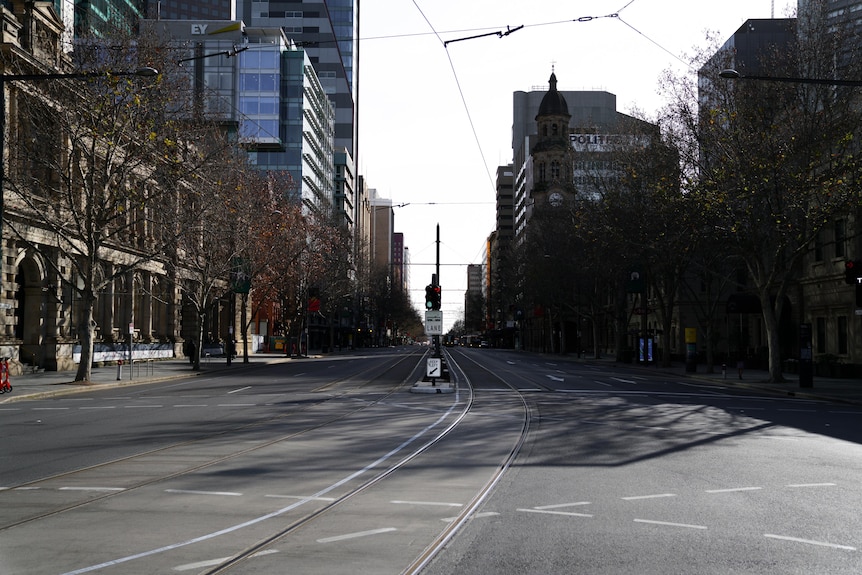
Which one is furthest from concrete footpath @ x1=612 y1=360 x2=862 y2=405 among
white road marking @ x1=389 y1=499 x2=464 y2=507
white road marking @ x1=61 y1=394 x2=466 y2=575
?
white road marking @ x1=389 y1=499 x2=464 y2=507

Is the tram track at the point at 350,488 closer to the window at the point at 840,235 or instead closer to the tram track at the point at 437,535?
the tram track at the point at 437,535

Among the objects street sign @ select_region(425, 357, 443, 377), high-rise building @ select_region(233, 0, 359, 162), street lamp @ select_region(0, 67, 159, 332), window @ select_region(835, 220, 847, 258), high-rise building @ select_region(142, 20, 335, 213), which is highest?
high-rise building @ select_region(233, 0, 359, 162)

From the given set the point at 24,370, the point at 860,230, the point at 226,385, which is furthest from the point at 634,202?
the point at 24,370

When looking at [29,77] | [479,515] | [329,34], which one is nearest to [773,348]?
[29,77]

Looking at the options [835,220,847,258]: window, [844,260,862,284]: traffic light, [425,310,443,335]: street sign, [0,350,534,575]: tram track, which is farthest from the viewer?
[835,220,847,258]: window

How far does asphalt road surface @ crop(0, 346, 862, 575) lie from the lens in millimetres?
6859

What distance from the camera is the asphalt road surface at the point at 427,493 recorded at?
6.86 metres

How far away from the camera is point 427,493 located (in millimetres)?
9820

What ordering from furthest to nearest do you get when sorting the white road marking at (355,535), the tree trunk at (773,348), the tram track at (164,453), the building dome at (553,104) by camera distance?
the building dome at (553,104) < the tree trunk at (773,348) < the tram track at (164,453) < the white road marking at (355,535)

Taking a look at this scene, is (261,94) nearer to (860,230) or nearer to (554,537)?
(860,230)

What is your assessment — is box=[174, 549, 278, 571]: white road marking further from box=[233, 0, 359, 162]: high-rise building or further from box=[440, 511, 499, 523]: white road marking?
box=[233, 0, 359, 162]: high-rise building

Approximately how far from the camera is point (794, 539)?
7559mm

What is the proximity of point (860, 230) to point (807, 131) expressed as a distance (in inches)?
329

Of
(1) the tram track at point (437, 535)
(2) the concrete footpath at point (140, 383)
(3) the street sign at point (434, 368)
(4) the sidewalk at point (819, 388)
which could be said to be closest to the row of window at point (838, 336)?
(2) the concrete footpath at point (140, 383)
